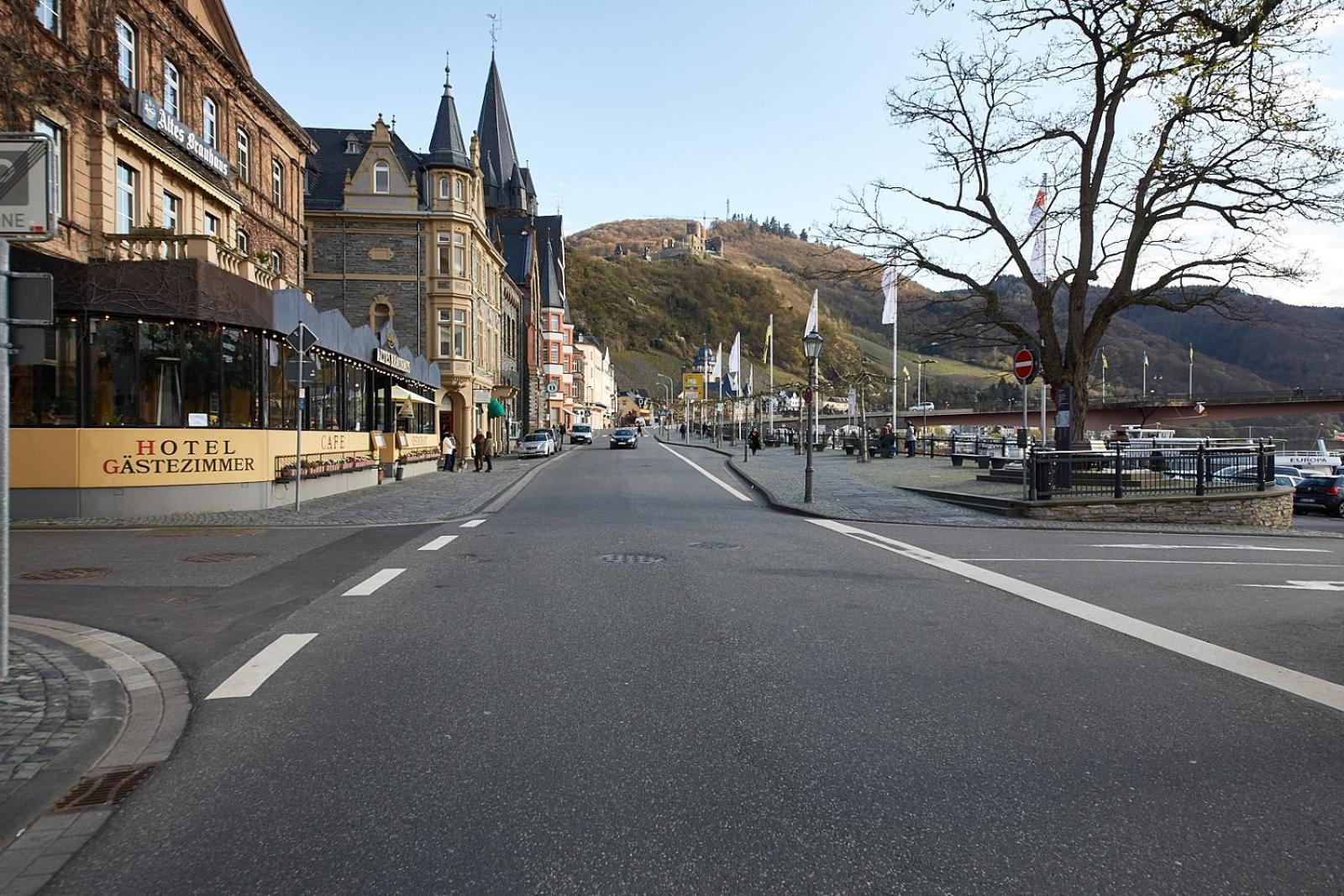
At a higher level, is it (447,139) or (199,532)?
(447,139)

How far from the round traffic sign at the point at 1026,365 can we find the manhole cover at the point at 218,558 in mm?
14471

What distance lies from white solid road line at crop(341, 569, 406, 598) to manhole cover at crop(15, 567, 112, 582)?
9.12 ft

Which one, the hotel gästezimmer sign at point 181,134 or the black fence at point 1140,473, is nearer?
the black fence at point 1140,473

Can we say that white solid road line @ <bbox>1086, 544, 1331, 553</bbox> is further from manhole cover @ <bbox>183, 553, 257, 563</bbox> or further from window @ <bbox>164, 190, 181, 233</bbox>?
window @ <bbox>164, 190, 181, 233</bbox>

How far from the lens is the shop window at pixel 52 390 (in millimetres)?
15727

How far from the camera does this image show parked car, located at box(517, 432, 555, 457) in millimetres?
51062

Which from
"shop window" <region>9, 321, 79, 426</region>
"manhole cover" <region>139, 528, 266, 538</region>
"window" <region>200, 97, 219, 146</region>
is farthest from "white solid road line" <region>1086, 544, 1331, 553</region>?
"window" <region>200, 97, 219, 146</region>

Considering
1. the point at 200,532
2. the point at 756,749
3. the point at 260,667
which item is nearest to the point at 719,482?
the point at 200,532

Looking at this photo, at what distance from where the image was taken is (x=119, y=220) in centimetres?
2047

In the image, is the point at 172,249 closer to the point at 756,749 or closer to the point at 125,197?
the point at 125,197

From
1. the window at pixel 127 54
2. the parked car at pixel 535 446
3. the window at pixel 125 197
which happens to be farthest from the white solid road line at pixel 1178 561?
the parked car at pixel 535 446

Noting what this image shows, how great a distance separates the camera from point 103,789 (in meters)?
3.97

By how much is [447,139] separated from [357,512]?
107ft

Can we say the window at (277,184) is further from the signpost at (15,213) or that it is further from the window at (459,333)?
the signpost at (15,213)
